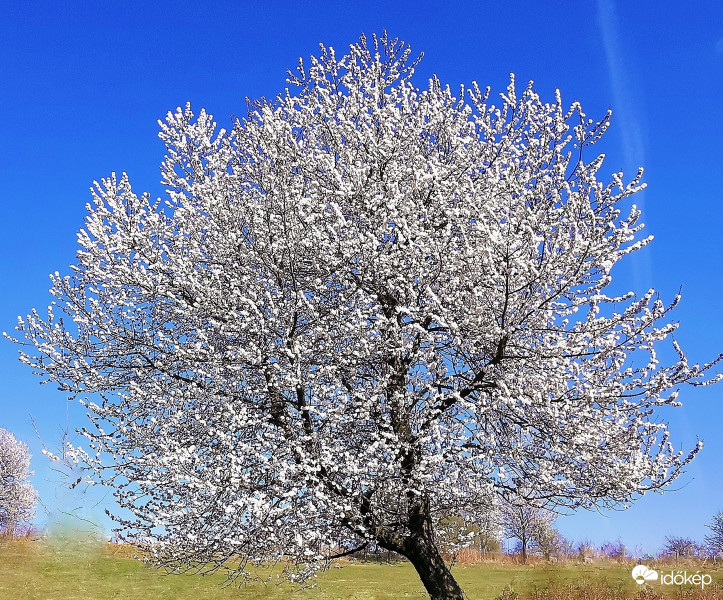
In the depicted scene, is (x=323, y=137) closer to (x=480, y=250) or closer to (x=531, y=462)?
(x=480, y=250)

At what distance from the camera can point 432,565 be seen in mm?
11883

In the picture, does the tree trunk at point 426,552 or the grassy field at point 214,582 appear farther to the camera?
the grassy field at point 214,582

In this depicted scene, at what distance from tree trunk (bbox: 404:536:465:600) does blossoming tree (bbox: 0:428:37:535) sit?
1653 inches

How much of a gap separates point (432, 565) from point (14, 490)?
43194 millimetres

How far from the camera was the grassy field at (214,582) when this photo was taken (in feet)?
65.0

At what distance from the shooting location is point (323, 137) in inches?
529

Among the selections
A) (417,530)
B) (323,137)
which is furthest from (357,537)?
(323,137)

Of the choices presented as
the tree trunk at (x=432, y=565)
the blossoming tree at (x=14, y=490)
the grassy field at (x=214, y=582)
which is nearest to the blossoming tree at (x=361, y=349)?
the tree trunk at (x=432, y=565)

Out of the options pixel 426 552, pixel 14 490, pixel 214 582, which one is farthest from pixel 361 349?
pixel 14 490

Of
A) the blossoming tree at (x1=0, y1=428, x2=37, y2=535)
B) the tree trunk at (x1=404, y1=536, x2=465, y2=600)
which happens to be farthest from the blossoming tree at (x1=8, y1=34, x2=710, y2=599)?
the blossoming tree at (x1=0, y1=428, x2=37, y2=535)

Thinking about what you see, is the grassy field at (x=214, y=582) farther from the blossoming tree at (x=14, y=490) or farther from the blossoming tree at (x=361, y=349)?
the blossoming tree at (x=14, y=490)

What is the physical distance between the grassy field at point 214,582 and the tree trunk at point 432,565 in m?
7.46

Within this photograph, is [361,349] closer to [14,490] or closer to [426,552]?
[426,552]

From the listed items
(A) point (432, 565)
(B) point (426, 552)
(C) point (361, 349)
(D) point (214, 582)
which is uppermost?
(C) point (361, 349)
